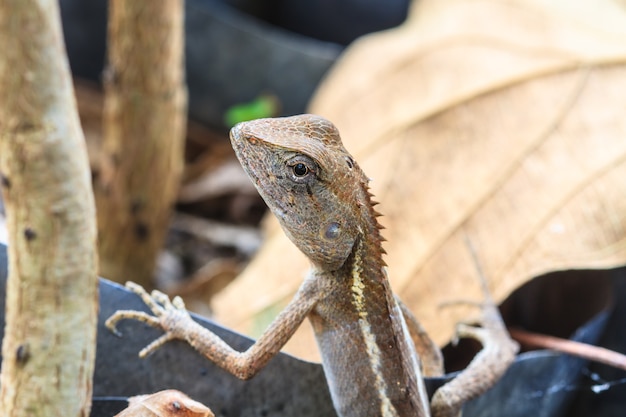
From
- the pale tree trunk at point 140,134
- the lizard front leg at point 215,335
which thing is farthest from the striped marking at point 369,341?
the pale tree trunk at point 140,134

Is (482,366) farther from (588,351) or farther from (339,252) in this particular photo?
(339,252)

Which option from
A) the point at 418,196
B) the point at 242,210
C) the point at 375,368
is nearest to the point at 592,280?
the point at 418,196

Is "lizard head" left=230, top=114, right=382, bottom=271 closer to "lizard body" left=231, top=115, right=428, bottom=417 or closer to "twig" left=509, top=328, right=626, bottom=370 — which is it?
"lizard body" left=231, top=115, right=428, bottom=417

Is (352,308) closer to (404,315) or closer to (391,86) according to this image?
(404,315)

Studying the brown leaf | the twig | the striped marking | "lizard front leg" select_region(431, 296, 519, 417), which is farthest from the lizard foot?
the twig

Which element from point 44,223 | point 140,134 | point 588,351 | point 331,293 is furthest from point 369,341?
point 140,134

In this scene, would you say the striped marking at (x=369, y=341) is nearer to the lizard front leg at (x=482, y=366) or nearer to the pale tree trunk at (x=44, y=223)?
the lizard front leg at (x=482, y=366)
